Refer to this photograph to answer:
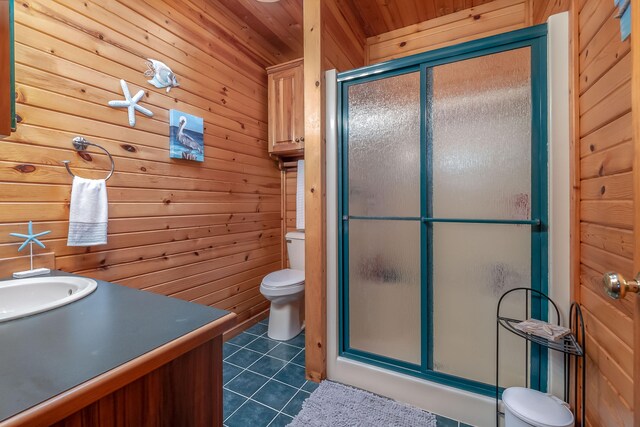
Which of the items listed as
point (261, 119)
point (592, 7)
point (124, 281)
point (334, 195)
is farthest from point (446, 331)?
point (261, 119)

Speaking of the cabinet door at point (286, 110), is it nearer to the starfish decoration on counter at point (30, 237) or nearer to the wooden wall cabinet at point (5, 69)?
the starfish decoration on counter at point (30, 237)

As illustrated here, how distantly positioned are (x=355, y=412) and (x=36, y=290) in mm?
1599

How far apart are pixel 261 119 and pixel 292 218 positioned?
1.06 meters

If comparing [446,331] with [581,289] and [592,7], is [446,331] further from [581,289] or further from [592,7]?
[592,7]

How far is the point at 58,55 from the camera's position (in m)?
1.37

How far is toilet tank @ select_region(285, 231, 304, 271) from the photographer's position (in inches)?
104

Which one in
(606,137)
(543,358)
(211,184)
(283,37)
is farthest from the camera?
(283,37)

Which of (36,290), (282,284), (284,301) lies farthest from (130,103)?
(284,301)

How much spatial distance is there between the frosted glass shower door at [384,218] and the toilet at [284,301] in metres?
0.61

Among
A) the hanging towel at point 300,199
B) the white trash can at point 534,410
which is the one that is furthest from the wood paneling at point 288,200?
the white trash can at point 534,410

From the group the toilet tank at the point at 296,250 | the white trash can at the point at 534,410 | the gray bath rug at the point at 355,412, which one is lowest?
the gray bath rug at the point at 355,412

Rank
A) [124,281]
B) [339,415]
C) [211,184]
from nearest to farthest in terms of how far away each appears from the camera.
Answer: [339,415] < [124,281] < [211,184]

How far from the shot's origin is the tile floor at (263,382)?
59.5 inches

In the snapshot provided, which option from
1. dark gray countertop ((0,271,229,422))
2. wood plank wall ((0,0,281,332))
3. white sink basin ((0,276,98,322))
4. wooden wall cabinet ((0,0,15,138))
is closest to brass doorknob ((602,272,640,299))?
dark gray countertop ((0,271,229,422))
